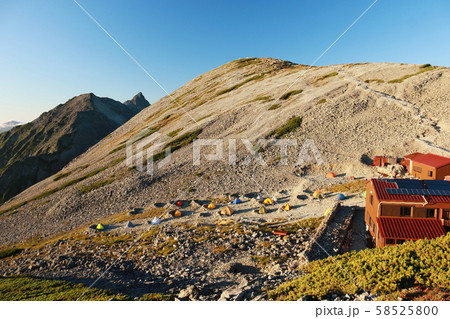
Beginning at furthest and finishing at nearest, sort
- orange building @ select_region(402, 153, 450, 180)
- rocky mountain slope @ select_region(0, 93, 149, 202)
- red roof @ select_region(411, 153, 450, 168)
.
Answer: rocky mountain slope @ select_region(0, 93, 149, 202) → red roof @ select_region(411, 153, 450, 168) → orange building @ select_region(402, 153, 450, 180)

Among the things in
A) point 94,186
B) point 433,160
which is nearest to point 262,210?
point 433,160

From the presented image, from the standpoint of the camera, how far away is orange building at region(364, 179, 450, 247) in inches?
971

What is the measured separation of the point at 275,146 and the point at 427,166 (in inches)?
1212

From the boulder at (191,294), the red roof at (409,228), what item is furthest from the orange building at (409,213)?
the boulder at (191,294)

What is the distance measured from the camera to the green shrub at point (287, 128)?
68.2 m

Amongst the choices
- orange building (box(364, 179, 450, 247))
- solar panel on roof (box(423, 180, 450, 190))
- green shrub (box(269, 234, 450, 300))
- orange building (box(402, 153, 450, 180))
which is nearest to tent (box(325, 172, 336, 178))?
orange building (box(402, 153, 450, 180))

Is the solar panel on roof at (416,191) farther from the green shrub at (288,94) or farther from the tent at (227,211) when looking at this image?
the green shrub at (288,94)

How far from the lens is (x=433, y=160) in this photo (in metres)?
43.1

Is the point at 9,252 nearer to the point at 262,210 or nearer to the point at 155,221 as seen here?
the point at 155,221

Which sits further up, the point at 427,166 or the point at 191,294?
the point at 427,166

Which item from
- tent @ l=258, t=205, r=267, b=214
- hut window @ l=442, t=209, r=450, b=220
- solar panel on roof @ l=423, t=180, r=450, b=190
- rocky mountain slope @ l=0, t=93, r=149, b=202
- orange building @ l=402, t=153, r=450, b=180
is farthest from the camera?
rocky mountain slope @ l=0, t=93, r=149, b=202

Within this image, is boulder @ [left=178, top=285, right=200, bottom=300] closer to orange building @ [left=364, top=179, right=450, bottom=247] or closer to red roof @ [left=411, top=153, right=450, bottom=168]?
orange building @ [left=364, top=179, right=450, bottom=247]

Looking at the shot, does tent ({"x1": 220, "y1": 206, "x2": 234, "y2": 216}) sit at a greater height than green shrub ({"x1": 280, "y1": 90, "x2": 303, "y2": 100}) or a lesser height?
lesser

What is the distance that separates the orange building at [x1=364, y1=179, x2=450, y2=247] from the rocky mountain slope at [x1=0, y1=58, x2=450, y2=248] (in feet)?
70.7
